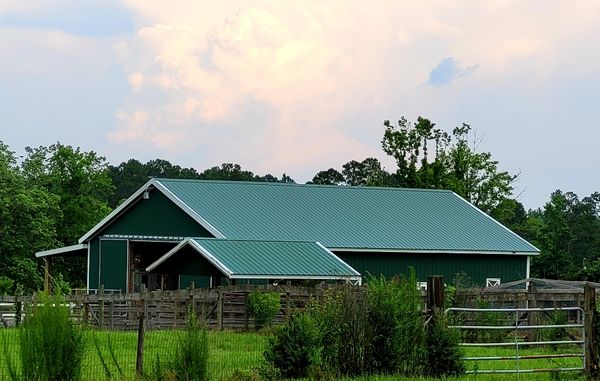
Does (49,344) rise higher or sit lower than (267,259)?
lower

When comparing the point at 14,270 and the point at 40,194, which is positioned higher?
the point at 40,194

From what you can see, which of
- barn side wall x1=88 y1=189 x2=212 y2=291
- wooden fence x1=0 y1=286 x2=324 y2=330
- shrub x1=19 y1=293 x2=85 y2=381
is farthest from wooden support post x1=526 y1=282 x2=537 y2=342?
barn side wall x1=88 y1=189 x2=212 y2=291

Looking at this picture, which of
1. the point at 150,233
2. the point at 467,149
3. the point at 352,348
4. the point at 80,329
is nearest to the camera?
the point at 80,329

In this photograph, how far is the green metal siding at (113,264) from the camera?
44750mm

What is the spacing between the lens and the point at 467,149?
68875mm

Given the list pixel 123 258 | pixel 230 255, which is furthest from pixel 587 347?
pixel 123 258

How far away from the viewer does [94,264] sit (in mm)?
46281

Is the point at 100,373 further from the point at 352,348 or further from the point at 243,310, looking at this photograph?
the point at 243,310

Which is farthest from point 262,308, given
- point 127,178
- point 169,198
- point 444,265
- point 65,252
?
point 127,178

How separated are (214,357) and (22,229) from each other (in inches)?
1707

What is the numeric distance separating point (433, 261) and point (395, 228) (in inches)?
87.9

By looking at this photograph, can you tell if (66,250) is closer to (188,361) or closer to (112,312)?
(112,312)

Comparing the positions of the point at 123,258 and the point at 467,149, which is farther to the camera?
the point at 467,149

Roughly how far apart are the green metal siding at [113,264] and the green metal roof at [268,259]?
16.4 ft
